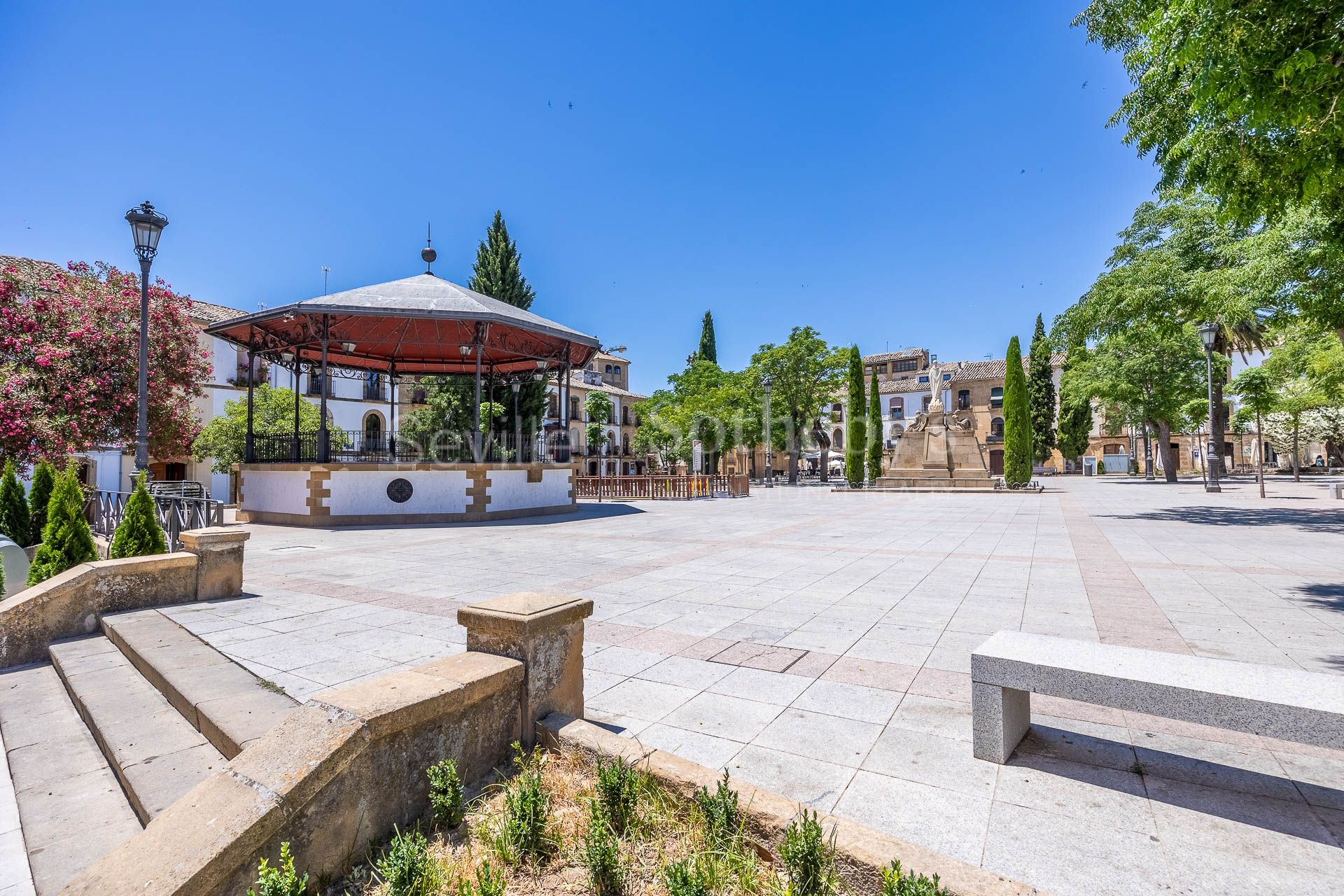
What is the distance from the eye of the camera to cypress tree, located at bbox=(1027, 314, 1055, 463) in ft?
186

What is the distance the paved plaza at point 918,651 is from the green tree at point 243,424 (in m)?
18.8

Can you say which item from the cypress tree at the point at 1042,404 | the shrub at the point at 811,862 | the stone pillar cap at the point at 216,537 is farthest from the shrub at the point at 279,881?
the cypress tree at the point at 1042,404

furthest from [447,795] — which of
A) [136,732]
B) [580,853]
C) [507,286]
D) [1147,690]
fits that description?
[507,286]

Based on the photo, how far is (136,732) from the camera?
3480 mm

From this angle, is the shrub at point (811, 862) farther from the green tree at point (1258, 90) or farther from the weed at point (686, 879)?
the green tree at point (1258, 90)

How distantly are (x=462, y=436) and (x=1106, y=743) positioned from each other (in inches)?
838

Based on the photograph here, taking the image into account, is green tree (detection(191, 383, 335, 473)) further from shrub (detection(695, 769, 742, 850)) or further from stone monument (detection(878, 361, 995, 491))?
stone monument (detection(878, 361, 995, 491))

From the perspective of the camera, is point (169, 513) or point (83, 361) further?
point (83, 361)

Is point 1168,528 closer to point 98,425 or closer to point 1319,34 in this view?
point 1319,34

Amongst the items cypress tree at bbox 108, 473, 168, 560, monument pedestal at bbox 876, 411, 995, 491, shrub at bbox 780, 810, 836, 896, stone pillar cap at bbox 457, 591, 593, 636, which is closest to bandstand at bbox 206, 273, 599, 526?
cypress tree at bbox 108, 473, 168, 560

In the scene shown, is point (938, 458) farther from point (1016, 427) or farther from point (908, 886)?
point (908, 886)

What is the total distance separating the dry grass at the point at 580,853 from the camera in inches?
86.3

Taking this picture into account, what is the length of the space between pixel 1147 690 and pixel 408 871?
9.93ft

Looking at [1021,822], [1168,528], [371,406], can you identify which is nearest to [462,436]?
[371,406]
